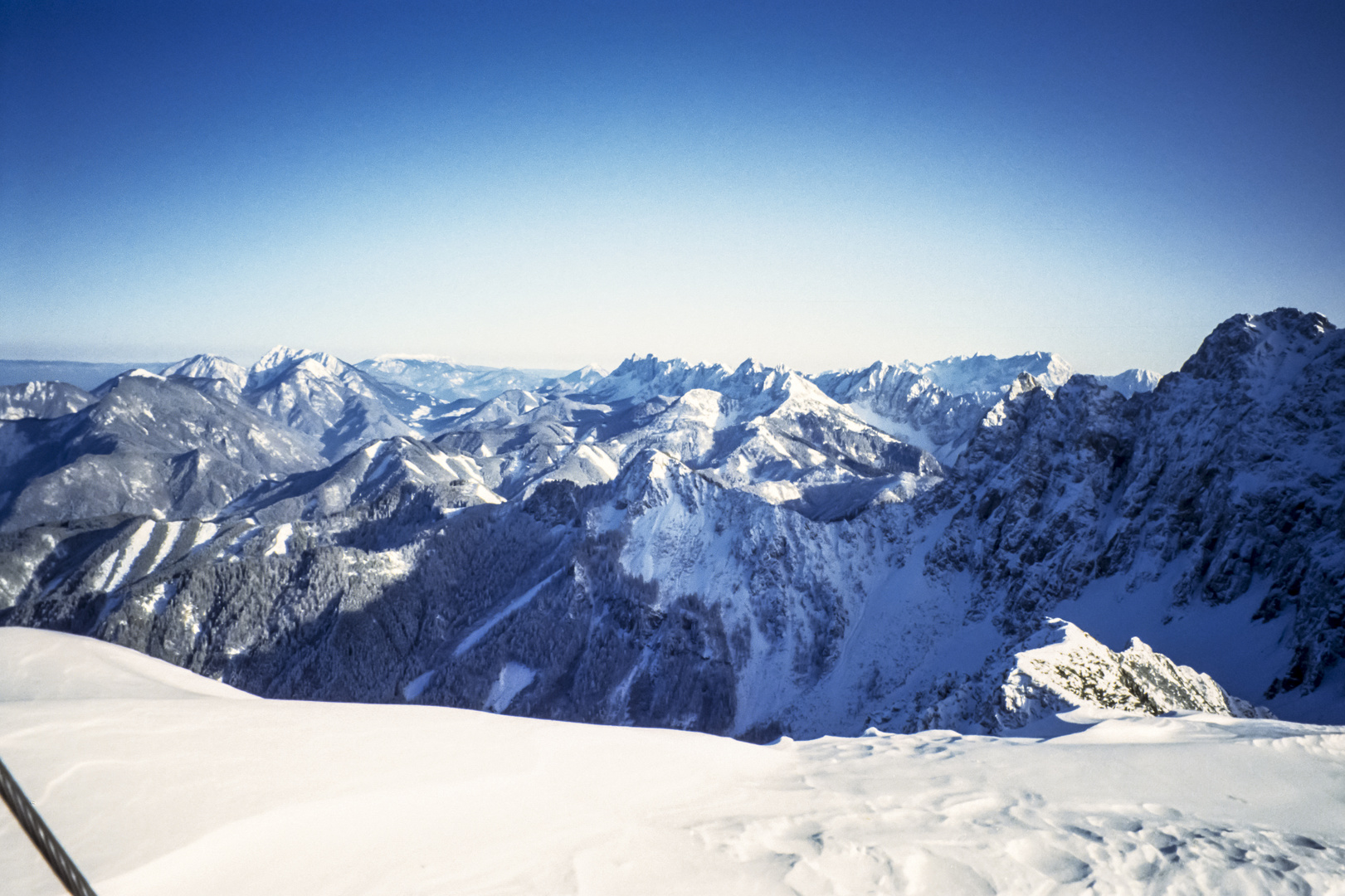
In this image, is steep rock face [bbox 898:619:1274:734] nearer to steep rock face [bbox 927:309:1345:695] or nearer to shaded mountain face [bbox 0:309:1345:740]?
shaded mountain face [bbox 0:309:1345:740]

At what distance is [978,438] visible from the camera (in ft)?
320

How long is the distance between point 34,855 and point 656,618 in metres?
94.2

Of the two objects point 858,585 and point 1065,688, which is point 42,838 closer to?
point 1065,688

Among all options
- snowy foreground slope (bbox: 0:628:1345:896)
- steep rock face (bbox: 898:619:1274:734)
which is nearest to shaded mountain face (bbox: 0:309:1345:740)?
steep rock face (bbox: 898:619:1274:734)

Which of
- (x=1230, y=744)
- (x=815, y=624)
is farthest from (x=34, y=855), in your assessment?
(x=815, y=624)

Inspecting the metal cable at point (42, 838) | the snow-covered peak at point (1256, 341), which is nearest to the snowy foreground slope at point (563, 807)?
the metal cable at point (42, 838)

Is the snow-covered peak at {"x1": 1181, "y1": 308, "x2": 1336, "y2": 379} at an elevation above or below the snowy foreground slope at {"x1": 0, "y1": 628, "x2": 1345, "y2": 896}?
above

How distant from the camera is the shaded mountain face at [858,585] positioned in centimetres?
5325

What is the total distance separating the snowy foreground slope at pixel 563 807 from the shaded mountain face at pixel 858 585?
77.6 ft

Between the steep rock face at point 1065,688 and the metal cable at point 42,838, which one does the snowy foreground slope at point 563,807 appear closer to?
the metal cable at point 42,838

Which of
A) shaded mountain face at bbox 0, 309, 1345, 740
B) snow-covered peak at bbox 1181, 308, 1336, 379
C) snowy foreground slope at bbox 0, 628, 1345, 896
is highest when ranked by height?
snow-covered peak at bbox 1181, 308, 1336, 379

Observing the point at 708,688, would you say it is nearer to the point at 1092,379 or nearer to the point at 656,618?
the point at 656,618

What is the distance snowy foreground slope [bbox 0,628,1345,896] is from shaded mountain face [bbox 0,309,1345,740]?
23.6 m

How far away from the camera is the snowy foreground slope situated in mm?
7359
